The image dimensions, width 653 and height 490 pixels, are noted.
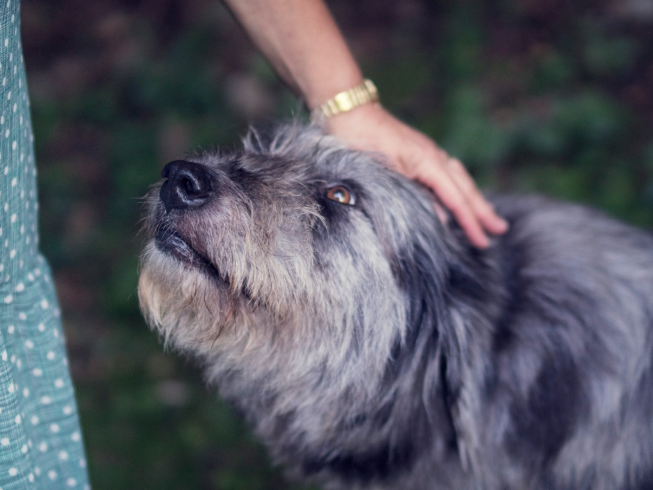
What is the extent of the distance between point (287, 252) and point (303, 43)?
830mm

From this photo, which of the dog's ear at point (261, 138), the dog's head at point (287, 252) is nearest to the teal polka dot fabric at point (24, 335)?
the dog's head at point (287, 252)

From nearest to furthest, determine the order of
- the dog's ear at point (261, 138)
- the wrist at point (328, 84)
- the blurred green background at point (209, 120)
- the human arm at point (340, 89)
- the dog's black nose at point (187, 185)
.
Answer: the dog's black nose at point (187, 185) < the human arm at point (340, 89) < the wrist at point (328, 84) < the dog's ear at point (261, 138) < the blurred green background at point (209, 120)

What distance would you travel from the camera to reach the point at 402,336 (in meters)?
2.24

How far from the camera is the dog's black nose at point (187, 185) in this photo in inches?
77.2

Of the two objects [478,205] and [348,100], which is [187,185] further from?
[478,205]

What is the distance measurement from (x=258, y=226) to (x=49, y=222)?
3.63 m

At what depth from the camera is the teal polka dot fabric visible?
64.4 inches

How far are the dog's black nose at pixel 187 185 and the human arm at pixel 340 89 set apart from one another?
26.1 inches

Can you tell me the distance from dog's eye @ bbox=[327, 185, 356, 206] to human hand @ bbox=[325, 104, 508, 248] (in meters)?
0.22

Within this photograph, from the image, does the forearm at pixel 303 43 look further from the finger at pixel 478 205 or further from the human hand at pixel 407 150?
the finger at pixel 478 205

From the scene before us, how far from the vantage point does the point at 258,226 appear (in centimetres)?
204

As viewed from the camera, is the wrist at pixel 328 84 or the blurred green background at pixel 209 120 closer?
the wrist at pixel 328 84

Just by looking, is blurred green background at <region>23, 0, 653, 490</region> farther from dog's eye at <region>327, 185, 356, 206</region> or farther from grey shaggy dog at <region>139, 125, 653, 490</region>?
dog's eye at <region>327, 185, 356, 206</region>

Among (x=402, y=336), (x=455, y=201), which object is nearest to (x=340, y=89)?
(x=455, y=201)
